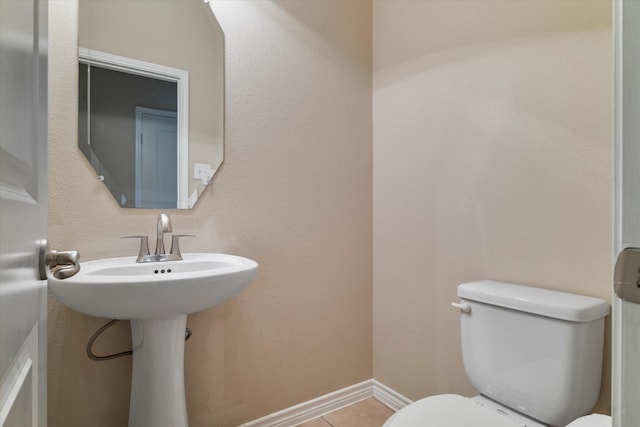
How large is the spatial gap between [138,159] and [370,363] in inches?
60.0

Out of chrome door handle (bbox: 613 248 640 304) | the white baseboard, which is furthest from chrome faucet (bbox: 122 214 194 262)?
chrome door handle (bbox: 613 248 640 304)

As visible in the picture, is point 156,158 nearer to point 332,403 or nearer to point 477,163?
point 477,163

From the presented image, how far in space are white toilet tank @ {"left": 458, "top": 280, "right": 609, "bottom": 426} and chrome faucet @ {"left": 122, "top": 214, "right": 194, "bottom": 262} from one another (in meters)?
1.09

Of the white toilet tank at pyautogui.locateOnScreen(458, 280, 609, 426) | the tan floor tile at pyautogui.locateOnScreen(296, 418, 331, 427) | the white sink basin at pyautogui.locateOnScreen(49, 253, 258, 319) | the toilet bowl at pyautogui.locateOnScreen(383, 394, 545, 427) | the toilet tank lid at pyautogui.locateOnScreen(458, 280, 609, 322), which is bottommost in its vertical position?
the tan floor tile at pyautogui.locateOnScreen(296, 418, 331, 427)

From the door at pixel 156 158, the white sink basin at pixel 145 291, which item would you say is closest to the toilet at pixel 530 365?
the white sink basin at pixel 145 291

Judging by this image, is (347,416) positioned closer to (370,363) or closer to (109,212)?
(370,363)

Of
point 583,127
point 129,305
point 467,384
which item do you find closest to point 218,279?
point 129,305

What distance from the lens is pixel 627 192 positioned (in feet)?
1.05

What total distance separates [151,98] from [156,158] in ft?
0.76

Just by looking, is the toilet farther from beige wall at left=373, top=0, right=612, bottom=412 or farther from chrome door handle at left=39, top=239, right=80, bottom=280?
chrome door handle at left=39, top=239, right=80, bottom=280

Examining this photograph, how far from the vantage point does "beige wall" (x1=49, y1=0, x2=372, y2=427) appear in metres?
1.13

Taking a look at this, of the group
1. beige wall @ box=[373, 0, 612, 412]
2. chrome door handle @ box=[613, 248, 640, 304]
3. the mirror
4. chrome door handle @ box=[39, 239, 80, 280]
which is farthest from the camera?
the mirror

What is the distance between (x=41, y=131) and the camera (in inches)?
21.3

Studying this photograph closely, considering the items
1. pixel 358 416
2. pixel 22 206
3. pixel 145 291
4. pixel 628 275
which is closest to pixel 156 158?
pixel 145 291
